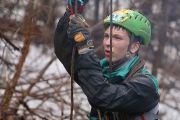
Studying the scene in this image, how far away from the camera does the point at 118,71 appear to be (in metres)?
2.27

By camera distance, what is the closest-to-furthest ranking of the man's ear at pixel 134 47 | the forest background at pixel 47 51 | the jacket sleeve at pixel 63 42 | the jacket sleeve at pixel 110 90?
the jacket sleeve at pixel 110 90
the jacket sleeve at pixel 63 42
the man's ear at pixel 134 47
the forest background at pixel 47 51

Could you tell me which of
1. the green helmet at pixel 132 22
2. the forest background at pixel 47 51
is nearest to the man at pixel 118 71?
the green helmet at pixel 132 22

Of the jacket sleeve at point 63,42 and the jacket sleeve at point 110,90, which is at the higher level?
the jacket sleeve at point 63,42

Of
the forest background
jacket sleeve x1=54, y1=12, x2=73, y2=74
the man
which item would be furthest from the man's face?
the forest background

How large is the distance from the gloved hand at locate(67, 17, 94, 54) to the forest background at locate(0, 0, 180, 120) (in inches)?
60.0

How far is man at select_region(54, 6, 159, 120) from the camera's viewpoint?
2020 mm

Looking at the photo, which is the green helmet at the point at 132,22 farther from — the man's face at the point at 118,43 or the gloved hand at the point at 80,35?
the gloved hand at the point at 80,35

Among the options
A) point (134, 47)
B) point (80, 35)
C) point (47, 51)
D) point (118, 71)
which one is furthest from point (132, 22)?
point (47, 51)

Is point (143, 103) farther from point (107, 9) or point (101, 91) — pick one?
point (107, 9)

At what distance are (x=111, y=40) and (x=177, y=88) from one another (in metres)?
6.02

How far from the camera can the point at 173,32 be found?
6.18 meters

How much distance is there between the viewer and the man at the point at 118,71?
202 cm

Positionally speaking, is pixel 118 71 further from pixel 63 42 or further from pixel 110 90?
pixel 63 42

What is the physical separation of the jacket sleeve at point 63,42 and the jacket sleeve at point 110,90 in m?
0.20
